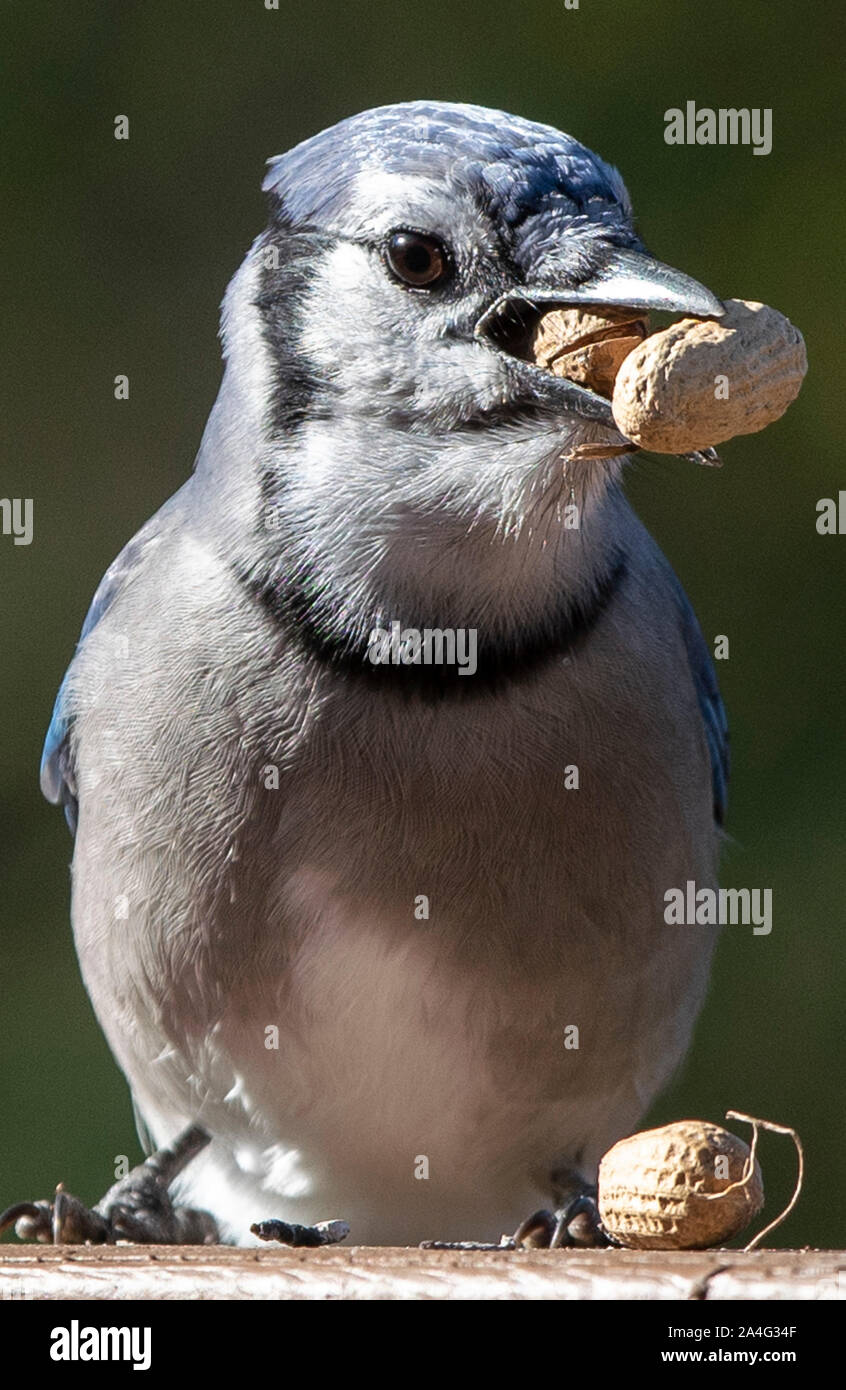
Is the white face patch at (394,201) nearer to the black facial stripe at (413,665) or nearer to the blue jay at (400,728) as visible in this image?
the blue jay at (400,728)

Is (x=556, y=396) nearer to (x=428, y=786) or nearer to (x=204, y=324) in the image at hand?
(x=428, y=786)

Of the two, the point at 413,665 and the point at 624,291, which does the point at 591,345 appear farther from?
the point at 413,665

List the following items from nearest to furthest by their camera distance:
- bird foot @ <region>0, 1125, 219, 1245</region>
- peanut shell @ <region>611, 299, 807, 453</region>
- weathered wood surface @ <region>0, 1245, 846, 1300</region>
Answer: weathered wood surface @ <region>0, 1245, 846, 1300</region>, peanut shell @ <region>611, 299, 807, 453</region>, bird foot @ <region>0, 1125, 219, 1245</region>

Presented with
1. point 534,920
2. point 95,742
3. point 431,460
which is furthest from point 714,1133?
point 95,742

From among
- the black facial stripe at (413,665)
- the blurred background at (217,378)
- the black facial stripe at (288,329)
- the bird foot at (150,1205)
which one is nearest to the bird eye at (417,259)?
the black facial stripe at (288,329)

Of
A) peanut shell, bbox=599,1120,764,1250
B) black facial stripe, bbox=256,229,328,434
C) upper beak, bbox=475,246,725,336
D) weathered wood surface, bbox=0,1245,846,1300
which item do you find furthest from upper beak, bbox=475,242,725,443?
weathered wood surface, bbox=0,1245,846,1300

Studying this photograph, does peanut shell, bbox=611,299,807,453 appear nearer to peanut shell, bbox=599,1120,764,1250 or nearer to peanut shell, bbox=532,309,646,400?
peanut shell, bbox=532,309,646,400

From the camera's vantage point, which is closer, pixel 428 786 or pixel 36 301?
A: pixel 428 786
